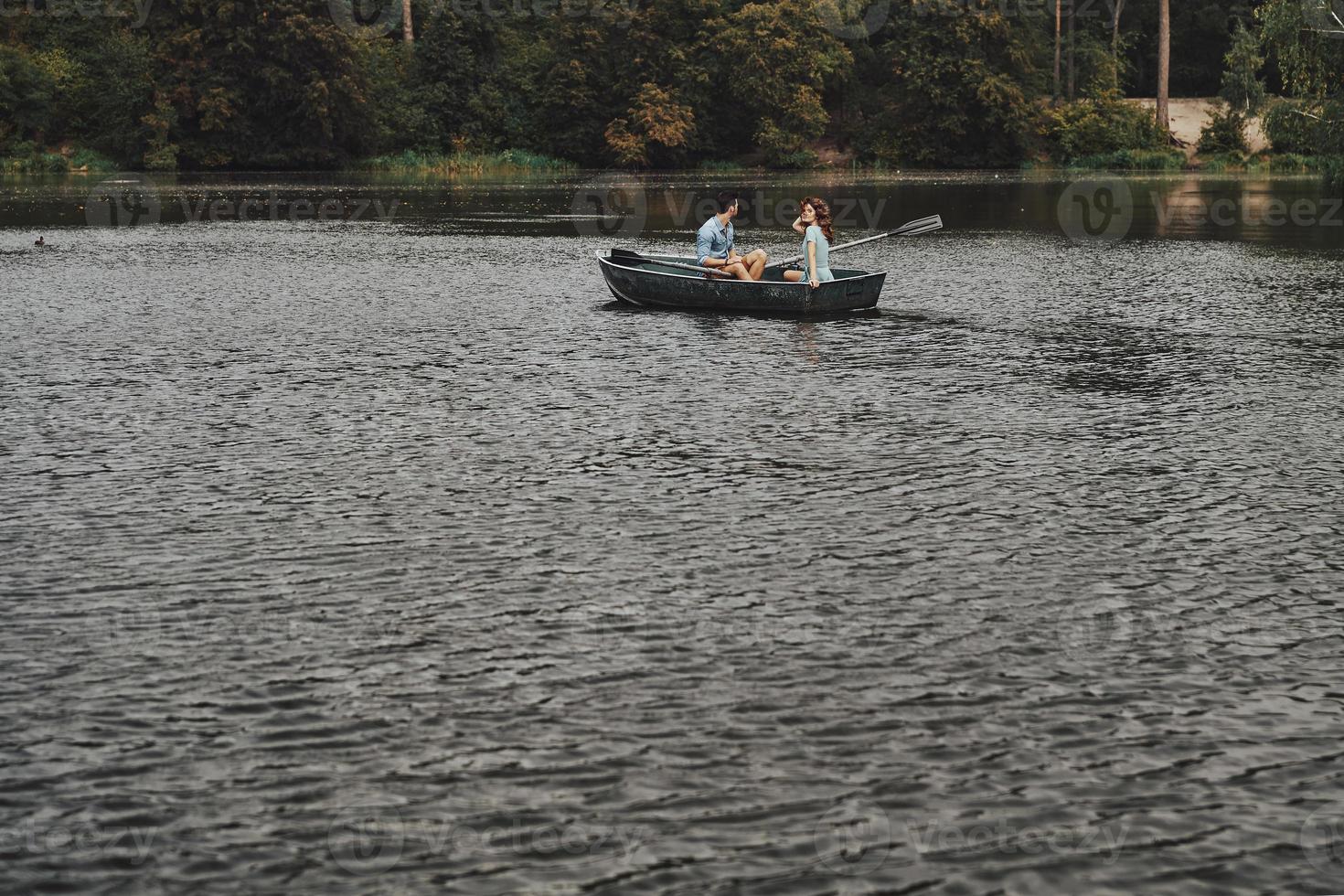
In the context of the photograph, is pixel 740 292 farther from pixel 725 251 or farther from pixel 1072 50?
pixel 1072 50

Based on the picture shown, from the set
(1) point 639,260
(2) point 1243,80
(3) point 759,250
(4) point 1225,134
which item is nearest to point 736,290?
(3) point 759,250

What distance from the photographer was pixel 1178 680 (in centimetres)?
822

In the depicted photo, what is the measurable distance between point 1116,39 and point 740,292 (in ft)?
263

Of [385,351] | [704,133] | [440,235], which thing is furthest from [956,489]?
[704,133]


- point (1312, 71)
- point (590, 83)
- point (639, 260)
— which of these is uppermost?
point (590, 83)

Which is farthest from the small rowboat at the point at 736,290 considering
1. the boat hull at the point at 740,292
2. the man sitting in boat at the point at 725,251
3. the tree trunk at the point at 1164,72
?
the tree trunk at the point at 1164,72

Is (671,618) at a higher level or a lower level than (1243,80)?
lower

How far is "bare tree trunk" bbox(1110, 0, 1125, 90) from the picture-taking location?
9179 cm

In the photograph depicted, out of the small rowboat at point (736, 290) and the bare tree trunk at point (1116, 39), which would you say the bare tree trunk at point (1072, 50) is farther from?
the small rowboat at point (736, 290)

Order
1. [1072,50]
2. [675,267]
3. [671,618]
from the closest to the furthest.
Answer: [671,618], [675,267], [1072,50]

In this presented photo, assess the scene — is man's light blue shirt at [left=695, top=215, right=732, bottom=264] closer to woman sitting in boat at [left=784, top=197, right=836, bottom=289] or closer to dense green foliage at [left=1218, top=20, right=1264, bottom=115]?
woman sitting in boat at [left=784, top=197, right=836, bottom=289]

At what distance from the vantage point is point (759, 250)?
24.0m

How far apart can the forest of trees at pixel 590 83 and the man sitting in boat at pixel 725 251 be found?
63.2 metres

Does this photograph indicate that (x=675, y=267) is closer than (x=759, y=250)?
No
